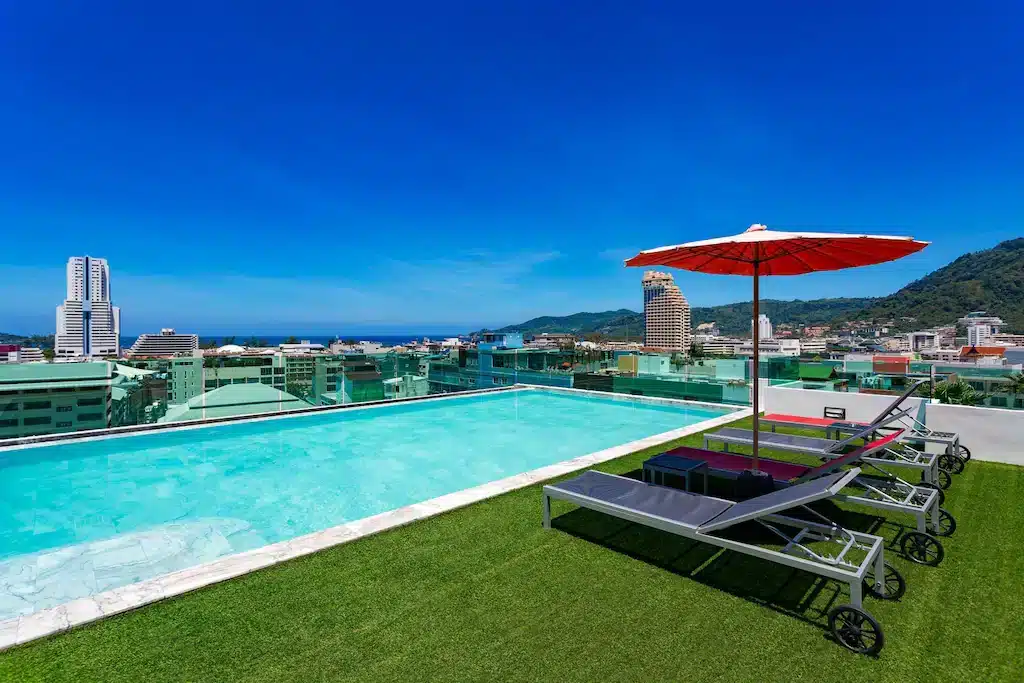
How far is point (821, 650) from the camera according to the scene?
223 centimetres

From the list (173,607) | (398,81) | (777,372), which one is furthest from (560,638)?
(398,81)

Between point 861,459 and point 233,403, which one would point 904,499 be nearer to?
point 861,459

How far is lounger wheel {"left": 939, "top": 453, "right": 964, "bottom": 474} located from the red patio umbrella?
253cm

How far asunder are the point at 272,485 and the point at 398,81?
20.1m

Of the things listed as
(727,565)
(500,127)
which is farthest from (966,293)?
(727,565)

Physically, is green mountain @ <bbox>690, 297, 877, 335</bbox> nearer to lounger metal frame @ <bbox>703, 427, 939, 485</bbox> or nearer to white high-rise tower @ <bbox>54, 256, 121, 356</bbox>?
lounger metal frame @ <bbox>703, 427, 939, 485</bbox>

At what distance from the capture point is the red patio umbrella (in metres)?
3.59

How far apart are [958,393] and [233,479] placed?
10.2 meters

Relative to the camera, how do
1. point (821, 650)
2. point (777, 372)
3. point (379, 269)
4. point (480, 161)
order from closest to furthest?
point (821, 650), point (777, 372), point (480, 161), point (379, 269)

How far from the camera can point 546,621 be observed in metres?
2.47

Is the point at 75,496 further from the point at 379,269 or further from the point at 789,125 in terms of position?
the point at 379,269

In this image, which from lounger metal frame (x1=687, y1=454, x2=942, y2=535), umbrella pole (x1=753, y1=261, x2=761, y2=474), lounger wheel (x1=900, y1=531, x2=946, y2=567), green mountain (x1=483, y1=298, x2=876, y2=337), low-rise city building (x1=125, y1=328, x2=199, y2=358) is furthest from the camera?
green mountain (x1=483, y1=298, x2=876, y2=337)

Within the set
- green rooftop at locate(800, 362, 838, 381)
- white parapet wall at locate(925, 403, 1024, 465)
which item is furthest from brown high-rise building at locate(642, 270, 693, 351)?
white parapet wall at locate(925, 403, 1024, 465)

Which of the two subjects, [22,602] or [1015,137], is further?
[1015,137]
